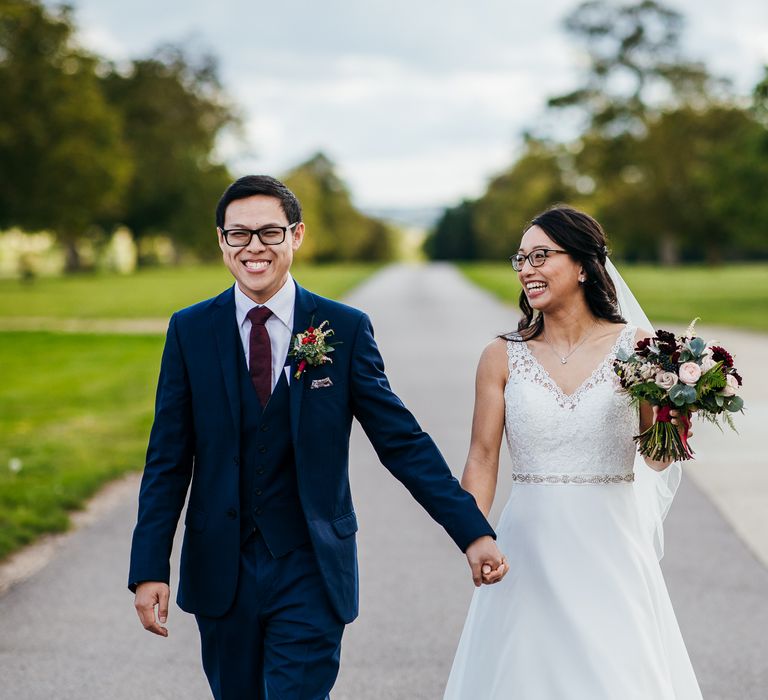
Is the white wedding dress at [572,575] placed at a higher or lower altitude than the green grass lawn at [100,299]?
higher

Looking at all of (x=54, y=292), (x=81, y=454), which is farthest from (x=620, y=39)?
(x=81, y=454)

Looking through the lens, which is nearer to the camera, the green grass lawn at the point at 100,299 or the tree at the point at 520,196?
the green grass lawn at the point at 100,299

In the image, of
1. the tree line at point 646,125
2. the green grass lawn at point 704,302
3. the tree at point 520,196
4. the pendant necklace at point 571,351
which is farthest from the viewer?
the tree at point 520,196

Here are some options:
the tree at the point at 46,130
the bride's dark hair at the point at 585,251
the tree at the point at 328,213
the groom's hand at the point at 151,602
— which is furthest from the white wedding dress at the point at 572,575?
the tree at the point at 328,213

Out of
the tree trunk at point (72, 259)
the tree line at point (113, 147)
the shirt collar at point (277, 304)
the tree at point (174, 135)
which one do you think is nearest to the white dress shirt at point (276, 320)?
the shirt collar at point (277, 304)

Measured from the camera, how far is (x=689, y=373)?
329 centimetres

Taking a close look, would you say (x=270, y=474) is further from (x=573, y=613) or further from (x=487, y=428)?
(x=573, y=613)

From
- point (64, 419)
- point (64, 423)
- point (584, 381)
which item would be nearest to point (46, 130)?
point (64, 419)

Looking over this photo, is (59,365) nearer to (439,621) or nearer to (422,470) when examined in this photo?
→ (439,621)

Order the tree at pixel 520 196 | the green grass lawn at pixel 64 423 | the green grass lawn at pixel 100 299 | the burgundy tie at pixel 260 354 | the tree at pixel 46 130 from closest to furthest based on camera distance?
the burgundy tie at pixel 260 354 < the green grass lawn at pixel 64 423 < the green grass lawn at pixel 100 299 < the tree at pixel 46 130 < the tree at pixel 520 196

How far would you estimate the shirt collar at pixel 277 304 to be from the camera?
3121 mm

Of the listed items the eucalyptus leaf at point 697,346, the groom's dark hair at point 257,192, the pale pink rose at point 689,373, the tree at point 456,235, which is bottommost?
the tree at point 456,235

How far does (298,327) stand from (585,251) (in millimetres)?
1085

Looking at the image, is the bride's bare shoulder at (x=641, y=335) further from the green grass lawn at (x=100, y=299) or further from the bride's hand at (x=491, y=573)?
the green grass lawn at (x=100, y=299)
